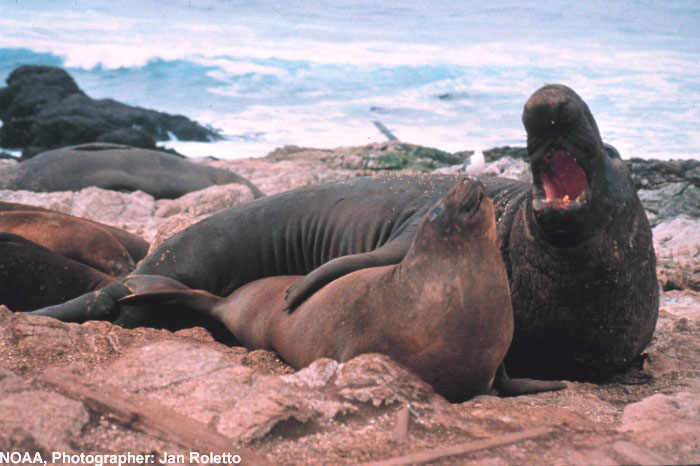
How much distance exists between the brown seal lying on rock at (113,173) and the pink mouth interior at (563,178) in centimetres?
589

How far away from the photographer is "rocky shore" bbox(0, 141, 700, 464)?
2.15m

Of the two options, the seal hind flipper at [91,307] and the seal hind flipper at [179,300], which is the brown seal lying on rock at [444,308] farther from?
the seal hind flipper at [91,307]

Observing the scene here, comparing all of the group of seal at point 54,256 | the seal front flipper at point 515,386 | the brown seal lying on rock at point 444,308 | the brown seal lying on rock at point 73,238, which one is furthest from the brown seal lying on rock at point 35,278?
the seal front flipper at point 515,386

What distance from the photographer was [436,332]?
8.81 ft

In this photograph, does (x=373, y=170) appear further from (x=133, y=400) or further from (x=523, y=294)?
(x=133, y=400)

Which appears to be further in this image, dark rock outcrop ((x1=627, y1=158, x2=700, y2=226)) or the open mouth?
dark rock outcrop ((x1=627, y1=158, x2=700, y2=226))

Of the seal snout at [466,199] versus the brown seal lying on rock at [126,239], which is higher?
the seal snout at [466,199]

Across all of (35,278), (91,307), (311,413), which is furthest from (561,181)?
(35,278)

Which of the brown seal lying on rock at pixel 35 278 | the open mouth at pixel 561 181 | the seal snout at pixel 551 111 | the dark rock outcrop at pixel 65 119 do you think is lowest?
the dark rock outcrop at pixel 65 119

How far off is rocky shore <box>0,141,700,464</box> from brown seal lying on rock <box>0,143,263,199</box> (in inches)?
235

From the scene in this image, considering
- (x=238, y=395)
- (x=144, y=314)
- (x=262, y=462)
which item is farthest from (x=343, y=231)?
(x=262, y=462)

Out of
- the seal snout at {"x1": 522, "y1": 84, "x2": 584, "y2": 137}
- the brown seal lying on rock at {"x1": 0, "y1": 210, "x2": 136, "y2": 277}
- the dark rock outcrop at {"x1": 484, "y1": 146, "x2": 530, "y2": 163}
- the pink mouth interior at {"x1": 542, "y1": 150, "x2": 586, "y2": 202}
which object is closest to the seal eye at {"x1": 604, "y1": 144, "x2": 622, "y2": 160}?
the pink mouth interior at {"x1": 542, "y1": 150, "x2": 586, "y2": 202}

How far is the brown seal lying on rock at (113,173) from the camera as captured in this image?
9.20 metres

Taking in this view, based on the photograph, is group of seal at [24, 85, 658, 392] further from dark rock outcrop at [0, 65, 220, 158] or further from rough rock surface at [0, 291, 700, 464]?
dark rock outcrop at [0, 65, 220, 158]
